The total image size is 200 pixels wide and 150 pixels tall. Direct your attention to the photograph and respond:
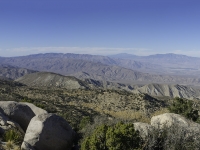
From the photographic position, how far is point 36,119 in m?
17.4

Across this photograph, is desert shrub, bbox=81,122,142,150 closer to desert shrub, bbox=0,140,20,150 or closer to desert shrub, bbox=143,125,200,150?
desert shrub, bbox=143,125,200,150

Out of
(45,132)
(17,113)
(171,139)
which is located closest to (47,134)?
(45,132)

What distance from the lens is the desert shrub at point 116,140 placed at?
1387cm

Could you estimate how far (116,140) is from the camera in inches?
545

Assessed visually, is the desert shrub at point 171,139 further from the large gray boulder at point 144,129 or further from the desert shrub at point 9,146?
the desert shrub at point 9,146

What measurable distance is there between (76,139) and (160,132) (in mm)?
6904

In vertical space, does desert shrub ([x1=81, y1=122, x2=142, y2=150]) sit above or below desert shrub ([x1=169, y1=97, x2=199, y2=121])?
above

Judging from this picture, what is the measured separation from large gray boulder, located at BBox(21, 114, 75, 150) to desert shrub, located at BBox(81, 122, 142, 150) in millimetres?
3394

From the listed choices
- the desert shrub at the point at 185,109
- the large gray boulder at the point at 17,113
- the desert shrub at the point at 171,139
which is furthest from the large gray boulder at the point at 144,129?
the desert shrub at the point at 185,109

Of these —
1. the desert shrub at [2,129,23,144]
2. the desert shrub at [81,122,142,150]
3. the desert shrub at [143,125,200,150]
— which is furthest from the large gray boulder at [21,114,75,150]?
the desert shrub at [143,125,200,150]

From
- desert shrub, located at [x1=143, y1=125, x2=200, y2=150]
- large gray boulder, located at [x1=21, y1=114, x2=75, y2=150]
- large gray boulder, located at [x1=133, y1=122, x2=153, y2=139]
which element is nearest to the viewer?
desert shrub, located at [x1=143, y1=125, x2=200, y2=150]

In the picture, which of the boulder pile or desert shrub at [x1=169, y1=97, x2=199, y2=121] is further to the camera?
desert shrub at [x1=169, y1=97, x2=199, y2=121]

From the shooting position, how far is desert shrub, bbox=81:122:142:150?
45.5 ft

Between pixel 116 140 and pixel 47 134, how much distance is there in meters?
5.68
